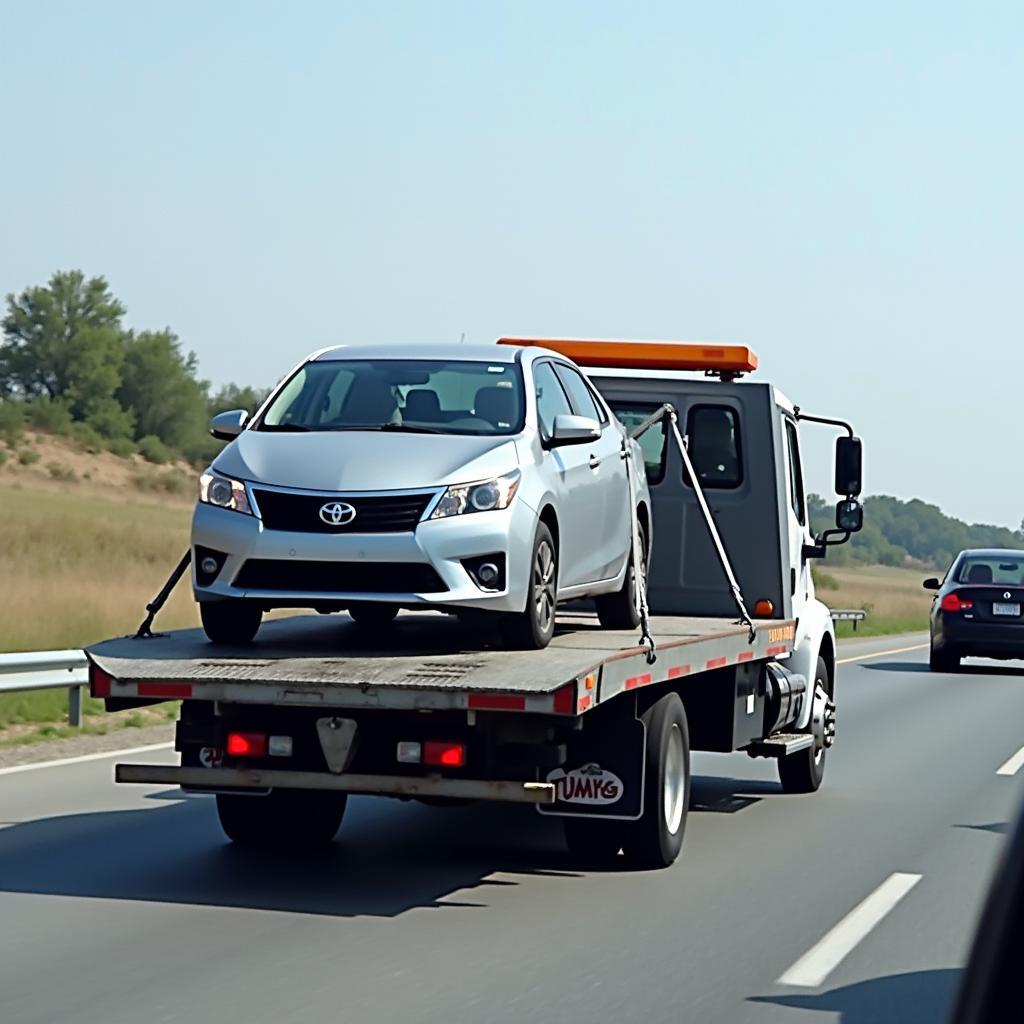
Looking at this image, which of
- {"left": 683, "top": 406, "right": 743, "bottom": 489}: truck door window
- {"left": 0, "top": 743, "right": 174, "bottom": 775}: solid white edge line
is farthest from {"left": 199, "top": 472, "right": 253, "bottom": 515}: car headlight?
{"left": 683, "top": 406, "right": 743, "bottom": 489}: truck door window

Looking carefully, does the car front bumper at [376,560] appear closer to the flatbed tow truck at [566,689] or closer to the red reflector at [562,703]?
the flatbed tow truck at [566,689]

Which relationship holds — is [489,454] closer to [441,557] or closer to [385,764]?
[441,557]

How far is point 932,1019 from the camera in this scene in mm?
6309

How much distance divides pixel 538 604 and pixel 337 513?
1.03 meters

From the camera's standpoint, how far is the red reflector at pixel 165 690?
8.06 meters

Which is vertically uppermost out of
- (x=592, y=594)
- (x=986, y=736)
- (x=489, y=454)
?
(x=489, y=454)

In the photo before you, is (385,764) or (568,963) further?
(385,764)

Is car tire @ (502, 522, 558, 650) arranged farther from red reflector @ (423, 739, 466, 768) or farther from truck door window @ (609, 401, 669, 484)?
truck door window @ (609, 401, 669, 484)

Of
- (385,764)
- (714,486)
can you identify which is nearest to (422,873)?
(385,764)

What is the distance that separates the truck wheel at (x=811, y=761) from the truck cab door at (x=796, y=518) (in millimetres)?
589

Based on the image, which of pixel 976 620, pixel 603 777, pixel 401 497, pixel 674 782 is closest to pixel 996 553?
pixel 976 620

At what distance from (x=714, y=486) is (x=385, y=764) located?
190 inches

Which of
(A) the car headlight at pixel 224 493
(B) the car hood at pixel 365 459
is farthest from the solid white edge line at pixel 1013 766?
(A) the car headlight at pixel 224 493

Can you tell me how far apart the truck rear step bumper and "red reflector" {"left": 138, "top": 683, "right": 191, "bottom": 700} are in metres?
0.29
